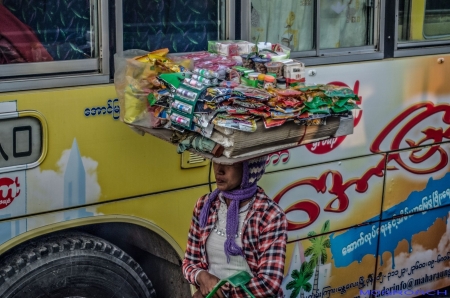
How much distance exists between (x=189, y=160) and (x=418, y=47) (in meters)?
1.95

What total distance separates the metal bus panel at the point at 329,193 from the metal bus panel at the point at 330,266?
8cm

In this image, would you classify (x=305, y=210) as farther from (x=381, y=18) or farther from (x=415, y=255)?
(x=381, y=18)

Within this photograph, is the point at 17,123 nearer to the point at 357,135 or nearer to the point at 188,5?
the point at 188,5

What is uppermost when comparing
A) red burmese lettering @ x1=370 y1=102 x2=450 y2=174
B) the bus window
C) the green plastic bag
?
the bus window

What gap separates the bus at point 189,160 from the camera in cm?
362

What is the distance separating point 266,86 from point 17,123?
113 centimetres

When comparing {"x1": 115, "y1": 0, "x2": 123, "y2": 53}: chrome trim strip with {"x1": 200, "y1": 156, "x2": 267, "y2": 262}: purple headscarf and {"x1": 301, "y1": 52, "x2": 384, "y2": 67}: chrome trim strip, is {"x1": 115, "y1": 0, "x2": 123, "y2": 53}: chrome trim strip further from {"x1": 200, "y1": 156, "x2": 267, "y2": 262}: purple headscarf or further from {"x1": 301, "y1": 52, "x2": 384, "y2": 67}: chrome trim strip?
{"x1": 301, "y1": 52, "x2": 384, "y2": 67}: chrome trim strip

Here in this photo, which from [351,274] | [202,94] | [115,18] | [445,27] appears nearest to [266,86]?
[202,94]

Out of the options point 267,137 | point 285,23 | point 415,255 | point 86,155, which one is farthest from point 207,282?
point 415,255

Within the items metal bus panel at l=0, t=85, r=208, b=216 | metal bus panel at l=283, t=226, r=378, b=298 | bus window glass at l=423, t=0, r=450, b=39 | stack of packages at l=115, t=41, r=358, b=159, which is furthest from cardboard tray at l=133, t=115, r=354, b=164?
bus window glass at l=423, t=0, r=450, b=39

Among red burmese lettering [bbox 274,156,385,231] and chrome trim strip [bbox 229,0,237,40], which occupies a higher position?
chrome trim strip [bbox 229,0,237,40]

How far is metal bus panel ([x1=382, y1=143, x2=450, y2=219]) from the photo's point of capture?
514 cm

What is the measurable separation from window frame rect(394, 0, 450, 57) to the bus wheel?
2.23 meters

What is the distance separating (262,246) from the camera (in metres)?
3.25
